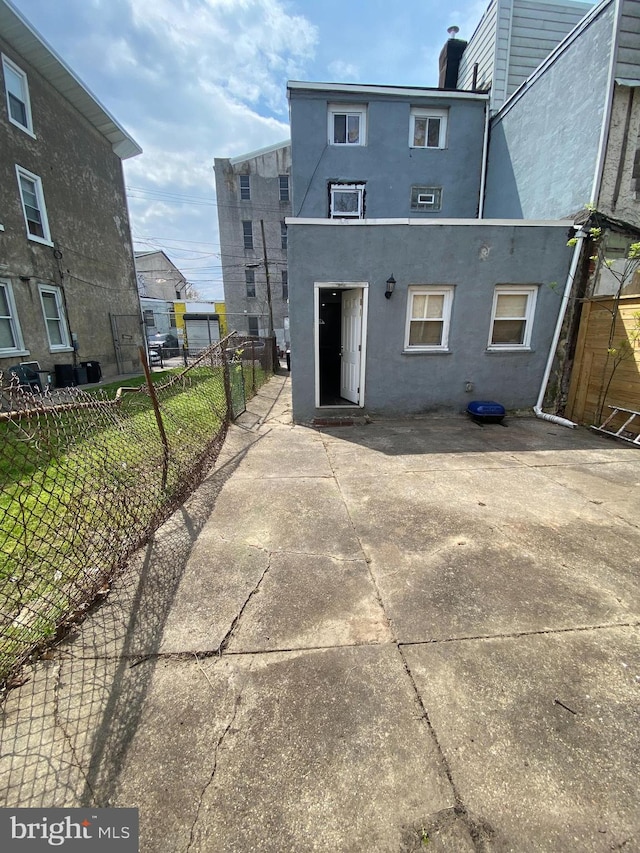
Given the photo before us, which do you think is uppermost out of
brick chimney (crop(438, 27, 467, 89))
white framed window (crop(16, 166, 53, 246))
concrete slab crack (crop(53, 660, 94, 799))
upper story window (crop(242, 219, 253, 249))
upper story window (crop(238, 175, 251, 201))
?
upper story window (crop(238, 175, 251, 201))

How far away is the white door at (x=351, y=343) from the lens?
21.5 ft

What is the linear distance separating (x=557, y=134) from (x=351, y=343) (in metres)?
5.97

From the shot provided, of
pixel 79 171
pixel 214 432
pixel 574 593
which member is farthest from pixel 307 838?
pixel 79 171

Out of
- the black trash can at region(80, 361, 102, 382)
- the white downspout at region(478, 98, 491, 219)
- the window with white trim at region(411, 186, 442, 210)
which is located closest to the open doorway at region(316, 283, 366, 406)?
the window with white trim at region(411, 186, 442, 210)

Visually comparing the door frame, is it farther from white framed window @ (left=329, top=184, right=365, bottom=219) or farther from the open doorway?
white framed window @ (left=329, top=184, right=365, bottom=219)

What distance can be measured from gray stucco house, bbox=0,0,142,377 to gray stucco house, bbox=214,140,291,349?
1189cm

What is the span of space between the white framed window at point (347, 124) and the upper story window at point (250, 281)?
685 inches

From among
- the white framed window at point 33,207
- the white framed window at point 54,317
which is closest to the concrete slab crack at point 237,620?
the white framed window at point 54,317

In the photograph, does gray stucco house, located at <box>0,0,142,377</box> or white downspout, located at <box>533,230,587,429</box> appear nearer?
white downspout, located at <box>533,230,587,429</box>

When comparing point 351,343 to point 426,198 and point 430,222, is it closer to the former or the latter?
point 430,222

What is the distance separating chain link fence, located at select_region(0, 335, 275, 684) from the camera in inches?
79.4

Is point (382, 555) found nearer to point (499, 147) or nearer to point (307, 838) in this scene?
point (307, 838)

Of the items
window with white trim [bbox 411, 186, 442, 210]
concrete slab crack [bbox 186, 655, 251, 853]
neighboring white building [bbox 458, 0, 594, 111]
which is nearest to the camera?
concrete slab crack [bbox 186, 655, 251, 853]

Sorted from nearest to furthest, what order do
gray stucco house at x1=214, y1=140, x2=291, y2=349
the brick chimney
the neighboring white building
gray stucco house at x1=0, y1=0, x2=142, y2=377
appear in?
1. the neighboring white building
2. gray stucco house at x1=0, y1=0, x2=142, y2=377
3. the brick chimney
4. gray stucco house at x1=214, y1=140, x2=291, y2=349
